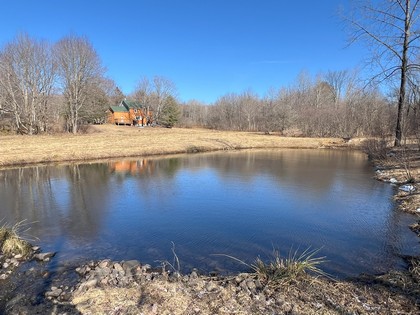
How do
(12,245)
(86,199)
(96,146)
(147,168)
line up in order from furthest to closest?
(96,146) → (147,168) → (86,199) → (12,245)

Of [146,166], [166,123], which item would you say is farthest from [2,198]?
[166,123]

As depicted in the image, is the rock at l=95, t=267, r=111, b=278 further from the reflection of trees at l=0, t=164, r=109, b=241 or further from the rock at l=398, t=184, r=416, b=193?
the rock at l=398, t=184, r=416, b=193

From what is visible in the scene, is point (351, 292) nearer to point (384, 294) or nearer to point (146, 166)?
point (384, 294)

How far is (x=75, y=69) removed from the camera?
34.2 m

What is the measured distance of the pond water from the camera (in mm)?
6594

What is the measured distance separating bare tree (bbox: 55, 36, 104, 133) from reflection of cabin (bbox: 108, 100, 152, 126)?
29939mm

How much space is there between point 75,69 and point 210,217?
31.7 m

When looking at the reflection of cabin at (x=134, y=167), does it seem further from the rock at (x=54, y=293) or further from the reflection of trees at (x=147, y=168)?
the rock at (x=54, y=293)

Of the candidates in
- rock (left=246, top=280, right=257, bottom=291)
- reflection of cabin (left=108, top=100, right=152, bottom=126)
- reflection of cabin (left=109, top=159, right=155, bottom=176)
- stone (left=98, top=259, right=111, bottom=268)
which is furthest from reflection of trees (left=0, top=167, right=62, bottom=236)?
reflection of cabin (left=108, top=100, right=152, bottom=126)

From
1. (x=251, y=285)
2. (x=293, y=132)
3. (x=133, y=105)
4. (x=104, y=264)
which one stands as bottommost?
(x=104, y=264)

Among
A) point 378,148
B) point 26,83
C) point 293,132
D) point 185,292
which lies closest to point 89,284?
point 185,292

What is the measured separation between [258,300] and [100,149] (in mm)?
22341

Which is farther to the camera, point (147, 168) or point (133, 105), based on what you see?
point (133, 105)

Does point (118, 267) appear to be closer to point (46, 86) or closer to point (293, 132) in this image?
point (46, 86)
